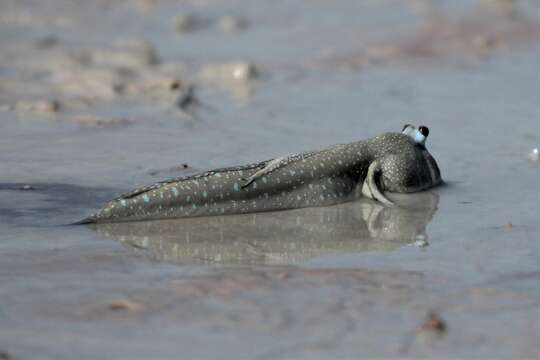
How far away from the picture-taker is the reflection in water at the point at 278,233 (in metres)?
4.47

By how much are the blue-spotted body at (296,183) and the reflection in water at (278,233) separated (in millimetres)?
57

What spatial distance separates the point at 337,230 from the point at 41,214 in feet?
4.54

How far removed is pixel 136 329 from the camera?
3525 millimetres

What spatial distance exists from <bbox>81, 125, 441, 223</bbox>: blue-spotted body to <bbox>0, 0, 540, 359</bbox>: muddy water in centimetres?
10

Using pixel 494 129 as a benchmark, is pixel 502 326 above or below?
below

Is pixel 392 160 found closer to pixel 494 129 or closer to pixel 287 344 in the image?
pixel 494 129

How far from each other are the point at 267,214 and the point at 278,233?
359mm

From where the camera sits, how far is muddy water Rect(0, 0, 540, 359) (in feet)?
11.8

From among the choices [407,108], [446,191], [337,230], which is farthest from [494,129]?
[337,230]

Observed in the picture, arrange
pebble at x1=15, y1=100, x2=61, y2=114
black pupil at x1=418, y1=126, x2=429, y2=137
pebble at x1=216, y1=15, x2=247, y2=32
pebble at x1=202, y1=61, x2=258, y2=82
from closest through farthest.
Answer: black pupil at x1=418, y1=126, x2=429, y2=137, pebble at x1=15, y1=100, x2=61, y2=114, pebble at x1=202, y1=61, x2=258, y2=82, pebble at x1=216, y1=15, x2=247, y2=32

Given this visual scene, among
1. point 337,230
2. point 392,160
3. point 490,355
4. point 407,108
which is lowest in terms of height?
point 490,355

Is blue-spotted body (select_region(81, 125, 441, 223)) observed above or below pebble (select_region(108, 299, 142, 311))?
above

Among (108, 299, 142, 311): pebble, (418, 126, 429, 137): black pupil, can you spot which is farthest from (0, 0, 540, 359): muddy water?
(418, 126, 429, 137): black pupil

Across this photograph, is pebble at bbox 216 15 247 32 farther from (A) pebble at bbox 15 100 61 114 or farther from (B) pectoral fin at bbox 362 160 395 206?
(B) pectoral fin at bbox 362 160 395 206
